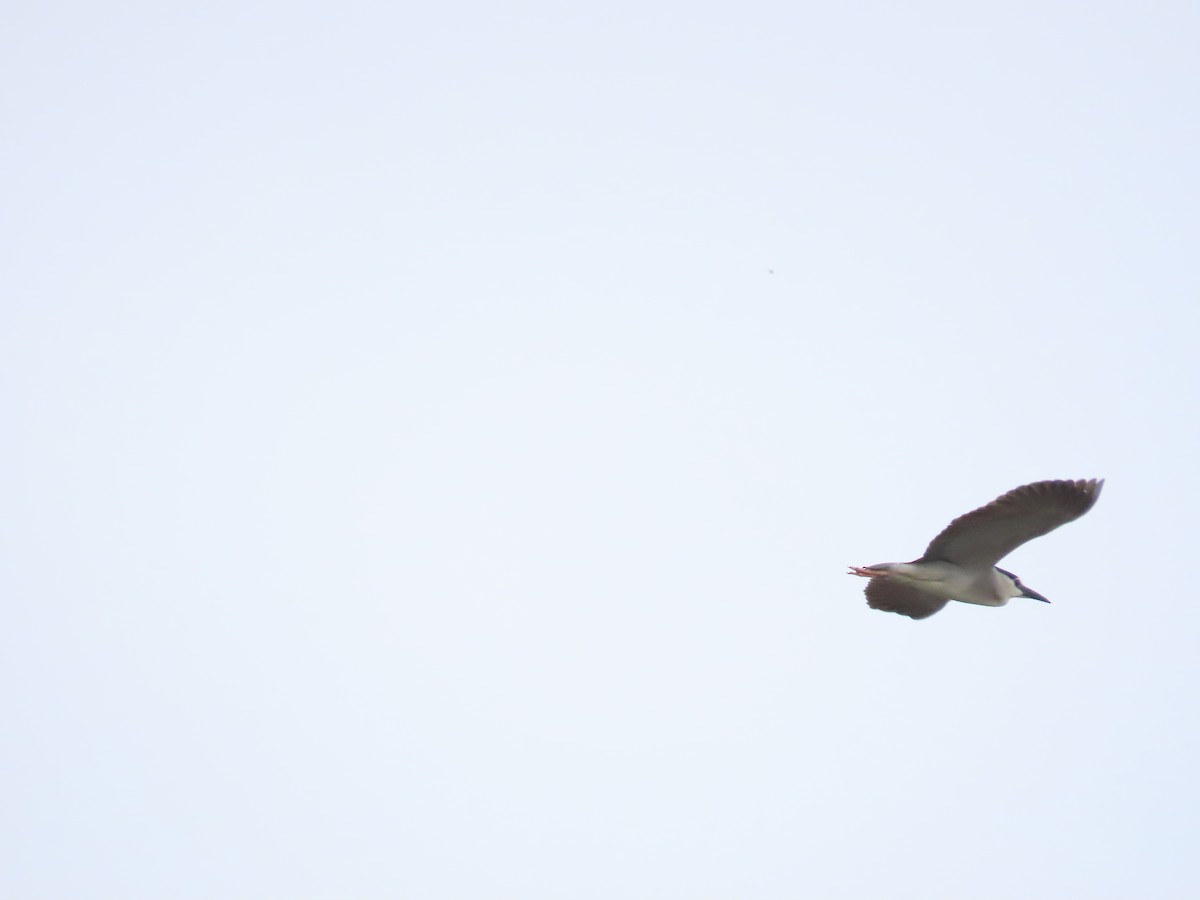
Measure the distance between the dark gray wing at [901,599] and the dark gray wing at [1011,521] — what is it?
50.1 inches

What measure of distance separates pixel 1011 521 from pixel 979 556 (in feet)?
4.25

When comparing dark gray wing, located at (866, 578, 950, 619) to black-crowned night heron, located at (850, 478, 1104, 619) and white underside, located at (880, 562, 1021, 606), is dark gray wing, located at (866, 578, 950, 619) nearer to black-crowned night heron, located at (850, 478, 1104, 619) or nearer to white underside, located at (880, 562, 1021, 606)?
black-crowned night heron, located at (850, 478, 1104, 619)

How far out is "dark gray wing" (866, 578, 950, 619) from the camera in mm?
19078

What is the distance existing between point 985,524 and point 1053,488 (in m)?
1.21

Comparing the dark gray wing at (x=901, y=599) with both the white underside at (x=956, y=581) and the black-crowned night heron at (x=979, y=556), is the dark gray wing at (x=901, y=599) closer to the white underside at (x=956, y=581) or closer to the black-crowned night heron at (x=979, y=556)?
the black-crowned night heron at (x=979, y=556)

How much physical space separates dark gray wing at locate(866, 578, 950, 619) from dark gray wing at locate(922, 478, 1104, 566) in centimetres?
127

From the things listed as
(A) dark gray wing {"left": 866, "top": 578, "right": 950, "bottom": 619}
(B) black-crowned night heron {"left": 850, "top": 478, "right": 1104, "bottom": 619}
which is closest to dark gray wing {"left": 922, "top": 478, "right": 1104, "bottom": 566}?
(B) black-crowned night heron {"left": 850, "top": 478, "right": 1104, "bottom": 619}

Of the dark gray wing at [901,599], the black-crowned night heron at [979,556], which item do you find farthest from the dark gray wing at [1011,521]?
the dark gray wing at [901,599]

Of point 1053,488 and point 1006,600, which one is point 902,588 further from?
point 1053,488

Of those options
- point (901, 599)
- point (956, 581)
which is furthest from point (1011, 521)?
point (901, 599)

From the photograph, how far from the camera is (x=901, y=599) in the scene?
19.5 metres

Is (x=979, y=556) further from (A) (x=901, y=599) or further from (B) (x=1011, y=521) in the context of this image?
(A) (x=901, y=599)

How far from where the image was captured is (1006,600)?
1861 centimetres

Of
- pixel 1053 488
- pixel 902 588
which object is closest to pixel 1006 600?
pixel 902 588
